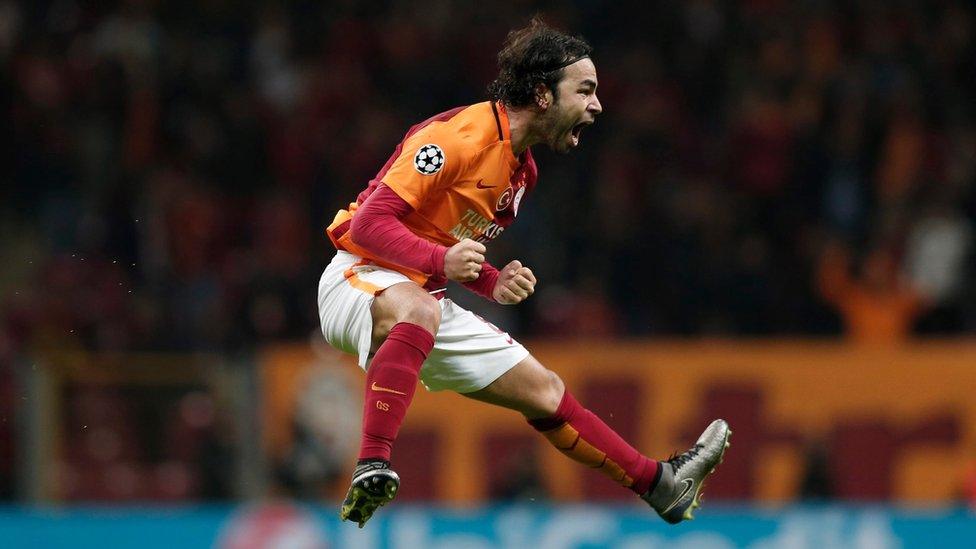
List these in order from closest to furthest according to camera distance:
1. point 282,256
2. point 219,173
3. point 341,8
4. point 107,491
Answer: point 107,491, point 282,256, point 219,173, point 341,8

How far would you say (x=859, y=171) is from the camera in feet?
37.7

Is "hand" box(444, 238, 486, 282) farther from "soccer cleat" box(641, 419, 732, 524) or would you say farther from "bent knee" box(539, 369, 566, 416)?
"soccer cleat" box(641, 419, 732, 524)

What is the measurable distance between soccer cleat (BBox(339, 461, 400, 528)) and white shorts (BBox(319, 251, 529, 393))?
0.53 m

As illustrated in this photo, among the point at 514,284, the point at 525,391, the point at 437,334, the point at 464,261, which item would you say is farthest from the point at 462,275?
the point at 525,391

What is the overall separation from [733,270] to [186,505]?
3946 millimetres

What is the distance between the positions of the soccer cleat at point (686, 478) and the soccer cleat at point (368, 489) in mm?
1198

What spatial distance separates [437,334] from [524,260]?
5672mm

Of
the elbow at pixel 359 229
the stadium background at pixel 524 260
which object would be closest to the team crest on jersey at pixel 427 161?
the elbow at pixel 359 229

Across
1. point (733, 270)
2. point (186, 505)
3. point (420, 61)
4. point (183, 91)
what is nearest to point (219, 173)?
point (183, 91)

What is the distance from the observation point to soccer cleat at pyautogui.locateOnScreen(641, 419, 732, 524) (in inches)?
225

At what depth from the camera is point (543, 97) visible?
536cm

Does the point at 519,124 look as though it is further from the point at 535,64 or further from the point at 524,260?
the point at 524,260

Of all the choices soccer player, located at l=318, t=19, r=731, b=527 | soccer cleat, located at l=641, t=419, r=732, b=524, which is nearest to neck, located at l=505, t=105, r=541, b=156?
soccer player, located at l=318, t=19, r=731, b=527

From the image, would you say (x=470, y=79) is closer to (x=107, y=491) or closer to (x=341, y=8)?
(x=341, y=8)
